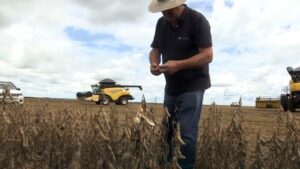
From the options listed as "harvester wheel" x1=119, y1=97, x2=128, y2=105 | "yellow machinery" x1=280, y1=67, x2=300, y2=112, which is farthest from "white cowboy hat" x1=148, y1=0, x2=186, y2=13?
"harvester wheel" x1=119, y1=97, x2=128, y2=105

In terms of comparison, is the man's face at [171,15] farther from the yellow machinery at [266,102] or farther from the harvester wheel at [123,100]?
the yellow machinery at [266,102]

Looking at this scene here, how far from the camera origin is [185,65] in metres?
3.98

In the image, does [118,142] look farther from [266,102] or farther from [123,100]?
[266,102]

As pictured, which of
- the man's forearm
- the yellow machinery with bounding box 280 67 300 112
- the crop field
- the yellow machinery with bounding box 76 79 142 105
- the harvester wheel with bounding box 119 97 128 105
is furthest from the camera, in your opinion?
the harvester wheel with bounding box 119 97 128 105

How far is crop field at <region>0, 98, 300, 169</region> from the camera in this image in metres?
3.32

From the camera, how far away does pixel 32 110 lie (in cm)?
523

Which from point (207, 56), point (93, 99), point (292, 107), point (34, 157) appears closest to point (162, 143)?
point (207, 56)

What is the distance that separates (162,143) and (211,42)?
0.91m

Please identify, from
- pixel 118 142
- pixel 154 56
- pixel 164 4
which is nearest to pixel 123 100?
pixel 154 56

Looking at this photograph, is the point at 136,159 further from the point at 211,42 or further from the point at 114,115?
the point at 114,115

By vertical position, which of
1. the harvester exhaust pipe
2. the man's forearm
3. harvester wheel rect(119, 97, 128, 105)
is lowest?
the man's forearm

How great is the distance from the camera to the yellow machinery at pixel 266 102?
107ft

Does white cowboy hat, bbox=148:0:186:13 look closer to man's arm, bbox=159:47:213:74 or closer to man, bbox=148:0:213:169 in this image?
man, bbox=148:0:213:169

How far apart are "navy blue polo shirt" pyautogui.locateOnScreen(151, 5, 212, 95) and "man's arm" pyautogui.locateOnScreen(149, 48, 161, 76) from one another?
0.52ft
